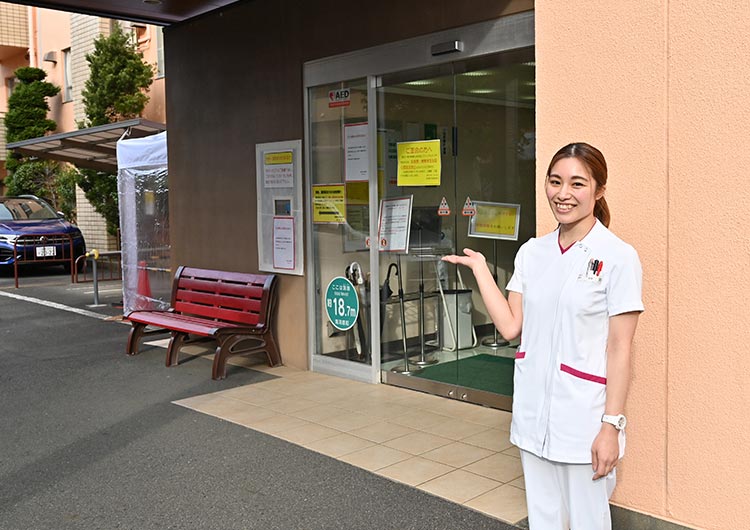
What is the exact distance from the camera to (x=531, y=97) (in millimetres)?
6113

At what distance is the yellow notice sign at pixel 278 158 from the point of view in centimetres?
772

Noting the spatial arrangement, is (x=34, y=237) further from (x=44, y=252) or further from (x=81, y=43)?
(x=81, y=43)

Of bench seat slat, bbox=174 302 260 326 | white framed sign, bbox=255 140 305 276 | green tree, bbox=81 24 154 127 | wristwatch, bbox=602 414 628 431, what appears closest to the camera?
wristwatch, bbox=602 414 628 431

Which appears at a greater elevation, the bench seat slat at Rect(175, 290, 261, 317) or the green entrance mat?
the bench seat slat at Rect(175, 290, 261, 317)

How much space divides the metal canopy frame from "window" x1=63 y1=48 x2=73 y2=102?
10.9 meters

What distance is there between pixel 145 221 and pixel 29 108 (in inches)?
571

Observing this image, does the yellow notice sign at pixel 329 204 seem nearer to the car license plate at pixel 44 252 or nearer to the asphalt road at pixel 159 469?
the asphalt road at pixel 159 469

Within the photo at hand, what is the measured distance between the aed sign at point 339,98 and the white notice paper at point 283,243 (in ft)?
3.88

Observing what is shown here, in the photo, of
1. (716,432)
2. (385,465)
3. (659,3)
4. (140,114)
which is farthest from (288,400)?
(140,114)

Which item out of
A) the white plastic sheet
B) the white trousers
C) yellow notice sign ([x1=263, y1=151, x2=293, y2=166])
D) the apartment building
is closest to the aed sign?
yellow notice sign ([x1=263, y1=151, x2=293, y2=166])

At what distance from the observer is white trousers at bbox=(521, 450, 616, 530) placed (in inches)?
107

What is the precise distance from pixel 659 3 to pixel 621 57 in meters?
0.27

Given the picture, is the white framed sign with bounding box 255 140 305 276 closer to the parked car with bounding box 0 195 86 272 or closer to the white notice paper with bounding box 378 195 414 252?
the white notice paper with bounding box 378 195 414 252

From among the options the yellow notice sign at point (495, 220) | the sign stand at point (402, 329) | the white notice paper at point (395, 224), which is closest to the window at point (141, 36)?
the white notice paper at point (395, 224)
